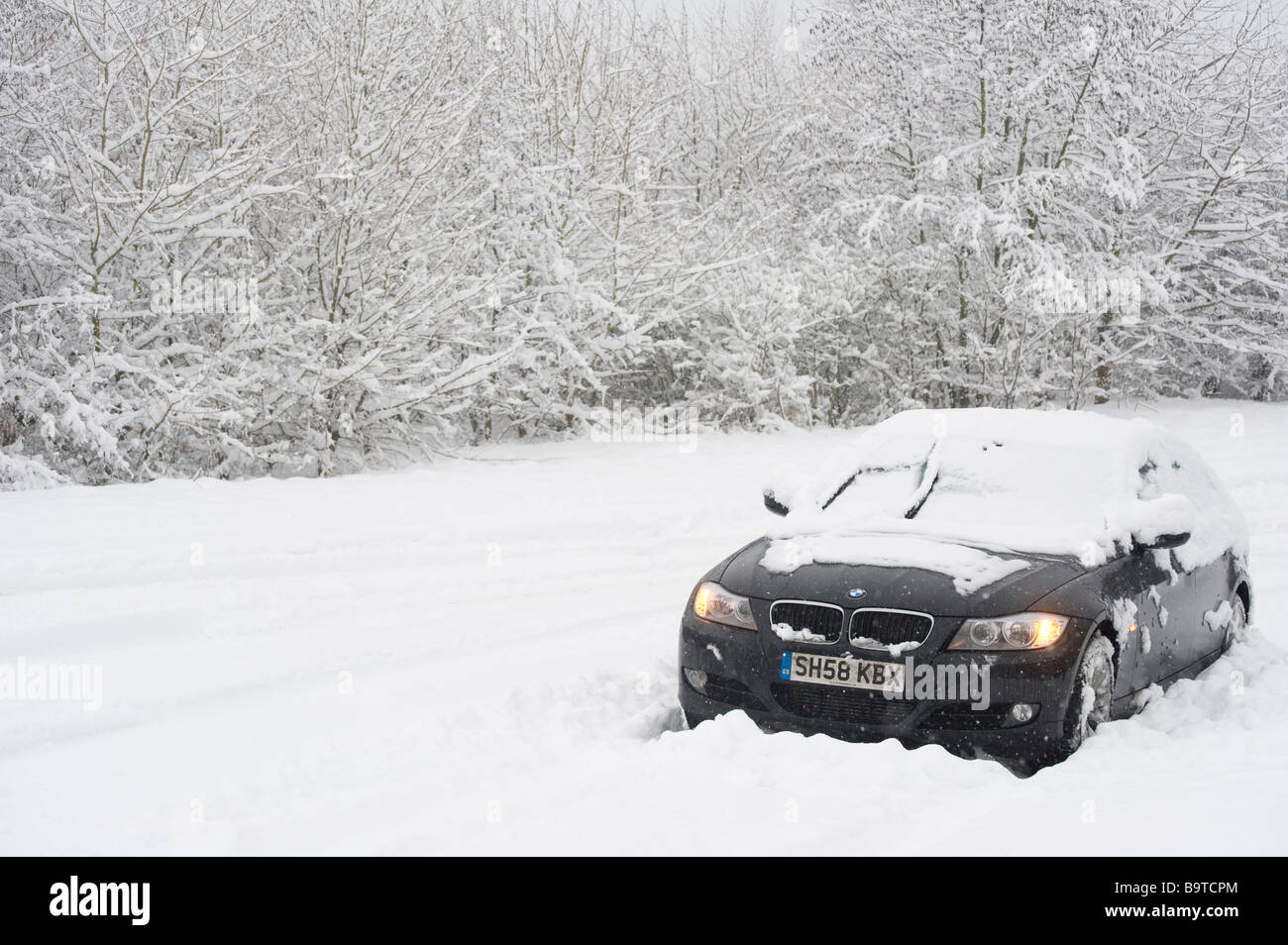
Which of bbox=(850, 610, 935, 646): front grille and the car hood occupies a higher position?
the car hood

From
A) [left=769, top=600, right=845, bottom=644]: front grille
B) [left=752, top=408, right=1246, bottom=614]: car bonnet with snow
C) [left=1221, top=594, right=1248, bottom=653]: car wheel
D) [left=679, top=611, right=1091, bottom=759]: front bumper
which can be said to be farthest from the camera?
[left=1221, top=594, right=1248, bottom=653]: car wheel

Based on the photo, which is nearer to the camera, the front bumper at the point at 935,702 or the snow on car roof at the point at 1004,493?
the front bumper at the point at 935,702

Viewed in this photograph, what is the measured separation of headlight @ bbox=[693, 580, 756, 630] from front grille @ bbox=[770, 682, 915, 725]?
340 mm

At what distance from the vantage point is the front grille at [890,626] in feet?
14.6

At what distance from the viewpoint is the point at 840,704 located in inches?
177

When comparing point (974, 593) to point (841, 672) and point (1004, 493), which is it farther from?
point (1004, 493)

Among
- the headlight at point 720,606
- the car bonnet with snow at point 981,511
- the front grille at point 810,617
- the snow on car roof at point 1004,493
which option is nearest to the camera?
the front grille at point 810,617

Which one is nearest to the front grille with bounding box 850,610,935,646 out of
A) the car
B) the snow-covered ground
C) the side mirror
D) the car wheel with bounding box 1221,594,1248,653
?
the car

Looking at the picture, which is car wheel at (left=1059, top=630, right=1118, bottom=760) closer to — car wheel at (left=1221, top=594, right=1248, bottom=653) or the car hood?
the car hood

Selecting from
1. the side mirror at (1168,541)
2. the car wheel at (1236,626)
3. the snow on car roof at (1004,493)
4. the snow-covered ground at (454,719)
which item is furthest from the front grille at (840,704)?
the car wheel at (1236,626)

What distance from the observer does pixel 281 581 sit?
328 inches

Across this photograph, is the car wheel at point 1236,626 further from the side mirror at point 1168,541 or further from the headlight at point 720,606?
the headlight at point 720,606

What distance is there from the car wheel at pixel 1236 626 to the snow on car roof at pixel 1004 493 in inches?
13.7

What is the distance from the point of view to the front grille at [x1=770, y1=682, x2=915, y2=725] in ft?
14.5
